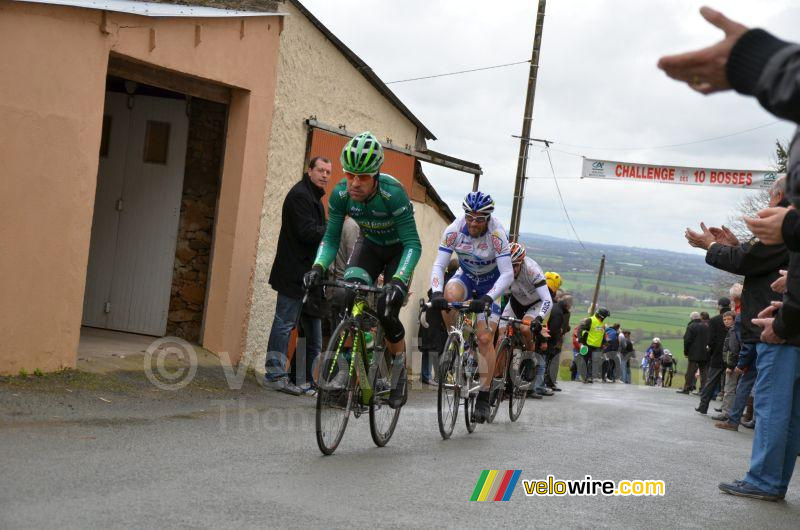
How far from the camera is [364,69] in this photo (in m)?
16.0

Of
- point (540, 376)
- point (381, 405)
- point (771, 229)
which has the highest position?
point (771, 229)

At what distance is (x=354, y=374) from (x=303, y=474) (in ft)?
3.87

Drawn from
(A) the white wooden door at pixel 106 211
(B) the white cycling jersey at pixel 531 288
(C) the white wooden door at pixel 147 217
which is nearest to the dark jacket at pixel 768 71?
(B) the white cycling jersey at pixel 531 288

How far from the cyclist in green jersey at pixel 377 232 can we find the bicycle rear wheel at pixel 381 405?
0.08 meters

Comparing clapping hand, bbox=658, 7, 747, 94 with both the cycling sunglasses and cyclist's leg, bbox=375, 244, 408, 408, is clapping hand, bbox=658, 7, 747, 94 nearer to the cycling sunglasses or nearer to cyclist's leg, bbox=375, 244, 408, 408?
cyclist's leg, bbox=375, 244, 408, 408

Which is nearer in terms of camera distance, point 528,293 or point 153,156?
point 528,293

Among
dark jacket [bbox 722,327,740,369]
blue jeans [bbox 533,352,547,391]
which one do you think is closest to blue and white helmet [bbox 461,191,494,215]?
Result: dark jacket [bbox 722,327,740,369]

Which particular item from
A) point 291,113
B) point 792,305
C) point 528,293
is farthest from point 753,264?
point 291,113

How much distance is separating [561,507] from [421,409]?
5456mm

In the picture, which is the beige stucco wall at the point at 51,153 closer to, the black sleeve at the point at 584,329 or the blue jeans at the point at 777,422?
the blue jeans at the point at 777,422

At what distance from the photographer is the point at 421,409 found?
11492 millimetres

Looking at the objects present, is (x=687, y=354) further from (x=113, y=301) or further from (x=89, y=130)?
(x=89, y=130)

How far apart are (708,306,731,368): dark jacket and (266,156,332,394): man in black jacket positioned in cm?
927

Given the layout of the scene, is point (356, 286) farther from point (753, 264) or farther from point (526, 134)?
point (526, 134)
